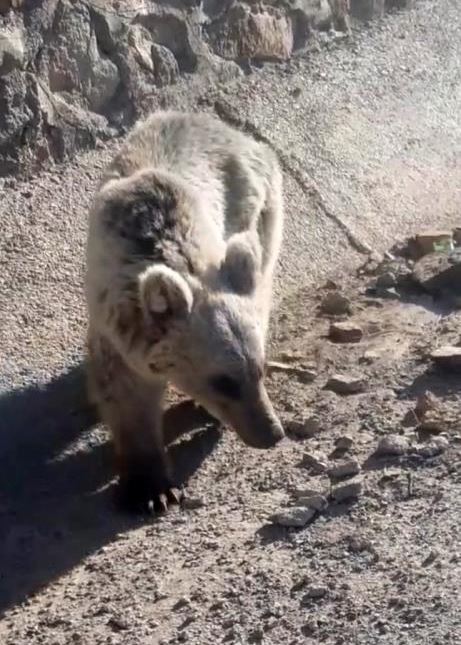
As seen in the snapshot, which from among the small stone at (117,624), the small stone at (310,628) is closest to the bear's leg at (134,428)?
the small stone at (117,624)

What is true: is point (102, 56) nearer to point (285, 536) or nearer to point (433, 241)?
point (433, 241)

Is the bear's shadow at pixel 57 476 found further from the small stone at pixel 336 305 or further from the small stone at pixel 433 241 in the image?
the small stone at pixel 433 241

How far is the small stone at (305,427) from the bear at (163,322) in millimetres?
313

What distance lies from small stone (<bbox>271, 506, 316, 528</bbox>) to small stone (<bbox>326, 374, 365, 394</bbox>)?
1273mm

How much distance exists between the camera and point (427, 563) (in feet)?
18.6

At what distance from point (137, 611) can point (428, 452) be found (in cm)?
147

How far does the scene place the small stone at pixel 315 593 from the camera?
5.66m

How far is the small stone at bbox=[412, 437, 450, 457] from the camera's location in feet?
21.7

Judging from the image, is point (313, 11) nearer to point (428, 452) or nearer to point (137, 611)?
point (428, 452)

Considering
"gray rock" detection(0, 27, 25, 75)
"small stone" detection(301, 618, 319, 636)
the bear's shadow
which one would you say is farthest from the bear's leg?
"gray rock" detection(0, 27, 25, 75)

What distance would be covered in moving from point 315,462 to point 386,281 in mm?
2149

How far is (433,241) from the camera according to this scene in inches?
358

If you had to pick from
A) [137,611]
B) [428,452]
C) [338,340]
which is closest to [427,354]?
[338,340]

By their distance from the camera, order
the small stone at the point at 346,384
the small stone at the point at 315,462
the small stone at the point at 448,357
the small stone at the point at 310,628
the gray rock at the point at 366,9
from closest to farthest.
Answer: the small stone at the point at 310,628
the small stone at the point at 315,462
the small stone at the point at 448,357
the small stone at the point at 346,384
the gray rock at the point at 366,9
